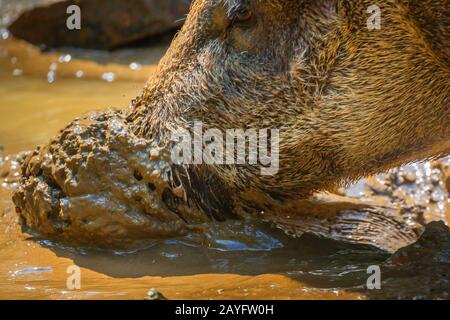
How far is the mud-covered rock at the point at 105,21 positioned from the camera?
10078mm

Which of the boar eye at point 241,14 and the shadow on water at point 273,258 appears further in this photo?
the boar eye at point 241,14

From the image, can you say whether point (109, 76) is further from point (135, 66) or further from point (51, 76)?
point (51, 76)

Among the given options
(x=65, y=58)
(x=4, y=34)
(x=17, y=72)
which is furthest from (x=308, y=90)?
(x=4, y=34)

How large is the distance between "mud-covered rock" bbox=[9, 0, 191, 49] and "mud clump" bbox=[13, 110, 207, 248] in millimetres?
5450

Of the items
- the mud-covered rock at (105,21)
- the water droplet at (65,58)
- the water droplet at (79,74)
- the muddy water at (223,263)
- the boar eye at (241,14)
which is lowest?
the muddy water at (223,263)

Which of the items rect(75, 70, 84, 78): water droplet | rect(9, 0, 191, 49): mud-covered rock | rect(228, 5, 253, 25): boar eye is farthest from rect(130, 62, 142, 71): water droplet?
rect(228, 5, 253, 25): boar eye

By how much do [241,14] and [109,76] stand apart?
16.1 feet

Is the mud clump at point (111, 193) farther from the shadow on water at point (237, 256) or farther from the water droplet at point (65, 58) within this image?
the water droplet at point (65, 58)

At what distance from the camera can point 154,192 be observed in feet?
15.2

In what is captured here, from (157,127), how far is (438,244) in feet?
5.15

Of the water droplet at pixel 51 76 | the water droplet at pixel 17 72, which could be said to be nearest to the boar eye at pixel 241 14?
the water droplet at pixel 51 76

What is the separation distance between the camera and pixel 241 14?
442 cm

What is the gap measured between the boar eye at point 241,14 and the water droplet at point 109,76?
15.3 ft
